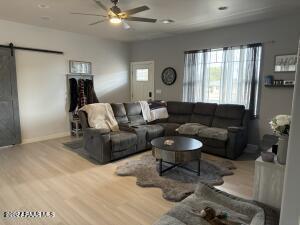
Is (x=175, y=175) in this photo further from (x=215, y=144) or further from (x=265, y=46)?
(x=265, y=46)

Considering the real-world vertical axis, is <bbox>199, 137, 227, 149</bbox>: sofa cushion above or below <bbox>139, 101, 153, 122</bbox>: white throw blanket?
below

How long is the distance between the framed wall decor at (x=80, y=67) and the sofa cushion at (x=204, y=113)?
10.7 ft

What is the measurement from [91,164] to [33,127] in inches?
91.2

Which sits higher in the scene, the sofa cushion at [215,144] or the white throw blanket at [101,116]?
the white throw blanket at [101,116]

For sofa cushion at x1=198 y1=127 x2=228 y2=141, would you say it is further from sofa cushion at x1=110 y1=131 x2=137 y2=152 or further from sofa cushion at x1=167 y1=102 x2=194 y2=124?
sofa cushion at x1=110 y1=131 x2=137 y2=152

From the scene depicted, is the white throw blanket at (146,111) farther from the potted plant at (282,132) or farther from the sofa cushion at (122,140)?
the potted plant at (282,132)

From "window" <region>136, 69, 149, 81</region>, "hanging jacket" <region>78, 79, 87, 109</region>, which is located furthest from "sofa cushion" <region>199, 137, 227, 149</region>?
"hanging jacket" <region>78, 79, 87, 109</region>

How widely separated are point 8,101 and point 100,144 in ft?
8.35

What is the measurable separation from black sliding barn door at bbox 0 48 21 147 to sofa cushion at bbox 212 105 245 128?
15.0ft

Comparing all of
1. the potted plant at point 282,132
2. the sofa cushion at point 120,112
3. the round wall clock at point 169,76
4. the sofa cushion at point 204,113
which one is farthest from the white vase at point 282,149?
the round wall clock at point 169,76

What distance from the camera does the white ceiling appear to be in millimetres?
3393

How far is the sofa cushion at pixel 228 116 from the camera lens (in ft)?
14.6

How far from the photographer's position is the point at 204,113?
498 cm

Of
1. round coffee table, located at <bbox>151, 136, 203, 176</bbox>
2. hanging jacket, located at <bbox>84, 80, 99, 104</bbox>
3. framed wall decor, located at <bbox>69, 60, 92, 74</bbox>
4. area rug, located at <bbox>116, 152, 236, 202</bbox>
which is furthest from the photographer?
hanging jacket, located at <bbox>84, 80, 99, 104</bbox>
